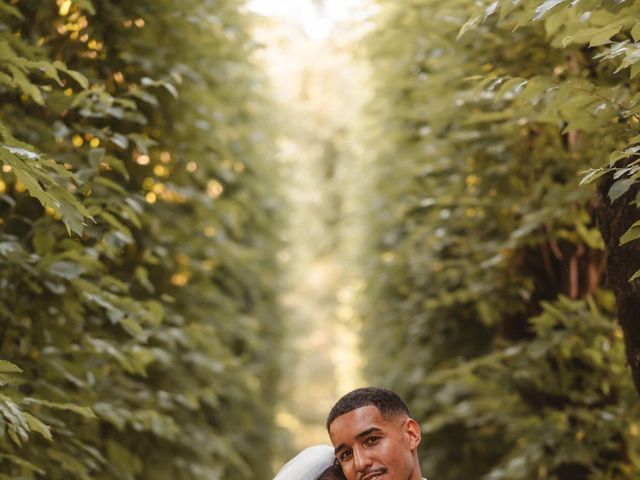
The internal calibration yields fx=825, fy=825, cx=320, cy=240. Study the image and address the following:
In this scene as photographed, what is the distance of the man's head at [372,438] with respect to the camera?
291 centimetres

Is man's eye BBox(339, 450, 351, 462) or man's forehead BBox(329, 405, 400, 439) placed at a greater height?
man's forehead BBox(329, 405, 400, 439)

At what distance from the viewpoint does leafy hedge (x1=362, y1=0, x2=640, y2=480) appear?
134 inches

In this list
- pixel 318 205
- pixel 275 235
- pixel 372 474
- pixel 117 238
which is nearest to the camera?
pixel 372 474

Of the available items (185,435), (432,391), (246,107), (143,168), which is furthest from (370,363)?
(143,168)

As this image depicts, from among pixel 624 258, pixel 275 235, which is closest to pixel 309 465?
pixel 624 258

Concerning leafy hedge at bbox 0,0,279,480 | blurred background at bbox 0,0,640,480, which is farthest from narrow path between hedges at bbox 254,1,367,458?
leafy hedge at bbox 0,0,279,480

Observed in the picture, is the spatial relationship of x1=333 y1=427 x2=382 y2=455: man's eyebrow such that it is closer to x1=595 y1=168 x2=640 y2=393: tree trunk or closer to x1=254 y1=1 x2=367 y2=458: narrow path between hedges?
x1=595 y1=168 x2=640 y2=393: tree trunk

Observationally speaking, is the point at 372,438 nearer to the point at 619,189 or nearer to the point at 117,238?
the point at 619,189

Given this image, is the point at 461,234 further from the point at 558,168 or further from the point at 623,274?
the point at 623,274

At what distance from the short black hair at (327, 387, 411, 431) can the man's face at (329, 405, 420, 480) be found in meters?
0.02

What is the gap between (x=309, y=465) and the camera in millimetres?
3162

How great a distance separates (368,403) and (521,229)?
225 centimetres

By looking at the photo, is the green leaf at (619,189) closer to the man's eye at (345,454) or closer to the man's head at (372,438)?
the man's head at (372,438)

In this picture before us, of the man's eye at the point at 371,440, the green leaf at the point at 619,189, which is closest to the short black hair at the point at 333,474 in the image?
the man's eye at the point at 371,440
